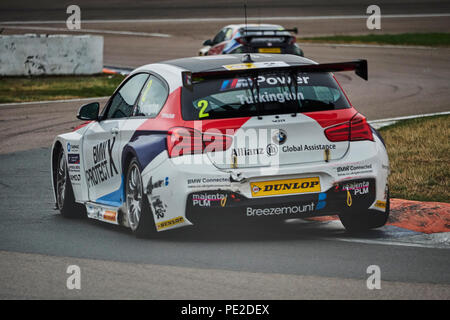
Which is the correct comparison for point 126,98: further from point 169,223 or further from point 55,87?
point 55,87

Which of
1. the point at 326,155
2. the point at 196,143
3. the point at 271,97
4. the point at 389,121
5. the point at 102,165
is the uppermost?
the point at 271,97

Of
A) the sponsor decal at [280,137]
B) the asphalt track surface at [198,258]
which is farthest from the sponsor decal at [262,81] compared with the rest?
the asphalt track surface at [198,258]

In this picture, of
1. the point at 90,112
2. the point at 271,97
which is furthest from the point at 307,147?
the point at 90,112

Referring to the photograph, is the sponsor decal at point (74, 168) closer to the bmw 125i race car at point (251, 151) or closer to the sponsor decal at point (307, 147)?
the bmw 125i race car at point (251, 151)

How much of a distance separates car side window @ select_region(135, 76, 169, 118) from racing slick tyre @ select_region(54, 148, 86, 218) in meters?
1.49

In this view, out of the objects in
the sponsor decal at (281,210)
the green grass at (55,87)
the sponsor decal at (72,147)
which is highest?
the sponsor decal at (72,147)

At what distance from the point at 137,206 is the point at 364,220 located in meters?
1.92

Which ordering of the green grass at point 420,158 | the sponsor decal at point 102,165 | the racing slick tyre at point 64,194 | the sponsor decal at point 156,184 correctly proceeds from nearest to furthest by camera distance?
the sponsor decal at point 156,184, the sponsor decal at point 102,165, the racing slick tyre at point 64,194, the green grass at point 420,158

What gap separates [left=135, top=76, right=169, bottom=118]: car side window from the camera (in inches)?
322

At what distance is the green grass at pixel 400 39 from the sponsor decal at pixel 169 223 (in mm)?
28968

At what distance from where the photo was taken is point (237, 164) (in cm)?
756

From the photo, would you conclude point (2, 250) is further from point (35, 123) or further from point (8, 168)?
point (35, 123)

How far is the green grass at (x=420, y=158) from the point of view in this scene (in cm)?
1005

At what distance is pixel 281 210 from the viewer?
7.61m
